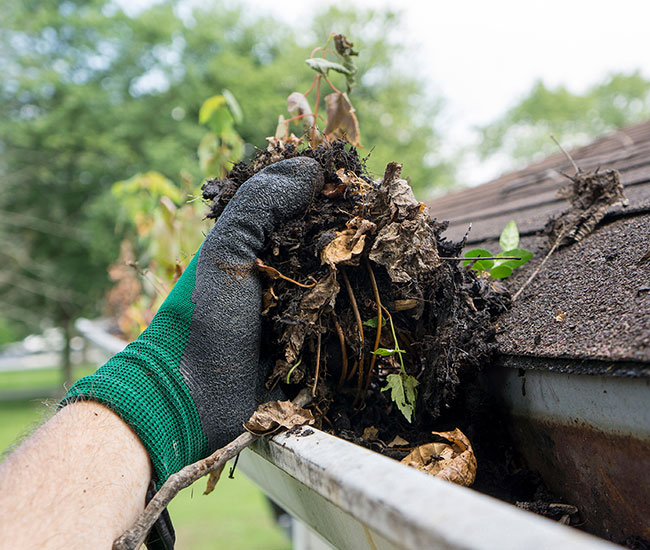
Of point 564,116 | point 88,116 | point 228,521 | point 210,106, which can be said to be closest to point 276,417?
point 210,106

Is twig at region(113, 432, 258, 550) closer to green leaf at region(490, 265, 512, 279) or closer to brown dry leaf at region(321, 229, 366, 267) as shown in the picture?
brown dry leaf at region(321, 229, 366, 267)

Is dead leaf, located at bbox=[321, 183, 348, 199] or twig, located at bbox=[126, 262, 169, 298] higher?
dead leaf, located at bbox=[321, 183, 348, 199]

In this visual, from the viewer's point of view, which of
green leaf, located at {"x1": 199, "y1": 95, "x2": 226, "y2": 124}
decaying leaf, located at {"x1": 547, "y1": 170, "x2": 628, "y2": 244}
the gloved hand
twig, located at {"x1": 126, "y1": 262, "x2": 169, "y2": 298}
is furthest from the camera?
green leaf, located at {"x1": 199, "y1": 95, "x2": 226, "y2": 124}

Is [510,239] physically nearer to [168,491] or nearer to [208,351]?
[208,351]

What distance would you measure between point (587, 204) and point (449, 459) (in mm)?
876

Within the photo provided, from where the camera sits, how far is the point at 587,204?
4.46 ft

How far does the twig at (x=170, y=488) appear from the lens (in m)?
0.78

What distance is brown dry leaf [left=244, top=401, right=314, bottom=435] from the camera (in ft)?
3.01

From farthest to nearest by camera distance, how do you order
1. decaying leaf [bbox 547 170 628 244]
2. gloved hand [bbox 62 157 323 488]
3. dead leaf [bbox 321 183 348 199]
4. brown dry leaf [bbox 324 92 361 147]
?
1. brown dry leaf [bbox 324 92 361 147]
2. decaying leaf [bbox 547 170 628 244]
3. dead leaf [bbox 321 183 348 199]
4. gloved hand [bbox 62 157 323 488]

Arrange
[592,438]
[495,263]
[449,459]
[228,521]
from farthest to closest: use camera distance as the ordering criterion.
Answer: [228,521], [495,263], [449,459], [592,438]

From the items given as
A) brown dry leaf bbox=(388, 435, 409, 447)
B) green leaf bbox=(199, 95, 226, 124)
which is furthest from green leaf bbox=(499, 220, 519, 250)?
green leaf bbox=(199, 95, 226, 124)

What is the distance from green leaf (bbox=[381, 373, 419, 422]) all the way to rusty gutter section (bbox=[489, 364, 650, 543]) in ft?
0.57

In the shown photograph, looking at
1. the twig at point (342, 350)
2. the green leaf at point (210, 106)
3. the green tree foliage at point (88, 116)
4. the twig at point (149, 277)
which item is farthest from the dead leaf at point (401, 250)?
the green tree foliage at point (88, 116)

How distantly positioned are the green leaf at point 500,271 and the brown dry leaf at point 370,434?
443 mm
